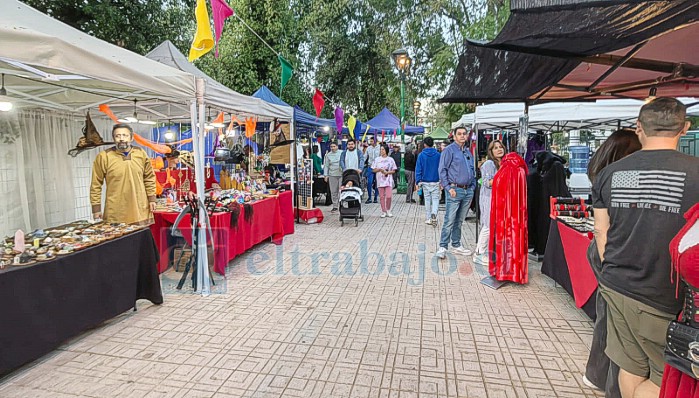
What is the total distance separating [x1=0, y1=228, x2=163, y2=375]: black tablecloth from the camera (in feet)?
9.38

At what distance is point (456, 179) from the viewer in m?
5.95

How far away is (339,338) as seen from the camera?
140 inches

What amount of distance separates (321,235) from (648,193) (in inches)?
256

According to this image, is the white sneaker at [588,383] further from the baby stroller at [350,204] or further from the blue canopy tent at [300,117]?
the blue canopy tent at [300,117]

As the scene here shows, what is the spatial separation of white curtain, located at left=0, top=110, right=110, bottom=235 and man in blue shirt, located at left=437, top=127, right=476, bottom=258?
18.1 ft

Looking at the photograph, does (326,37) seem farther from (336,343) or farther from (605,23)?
(605,23)

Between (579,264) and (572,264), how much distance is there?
0.23 metres

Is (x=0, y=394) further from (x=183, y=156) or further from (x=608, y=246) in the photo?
(x=183, y=156)

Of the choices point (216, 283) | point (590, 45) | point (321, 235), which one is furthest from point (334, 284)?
point (590, 45)

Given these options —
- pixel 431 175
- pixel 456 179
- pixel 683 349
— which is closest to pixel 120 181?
pixel 456 179

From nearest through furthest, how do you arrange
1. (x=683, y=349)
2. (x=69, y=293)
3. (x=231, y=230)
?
(x=683, y=349) < (x=69, y=293) < (x=231, y=230)

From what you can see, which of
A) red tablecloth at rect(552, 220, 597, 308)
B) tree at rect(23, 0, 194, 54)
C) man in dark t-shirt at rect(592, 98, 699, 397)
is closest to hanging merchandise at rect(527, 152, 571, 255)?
red tablecloth at rect(552, 220, 597, 308)

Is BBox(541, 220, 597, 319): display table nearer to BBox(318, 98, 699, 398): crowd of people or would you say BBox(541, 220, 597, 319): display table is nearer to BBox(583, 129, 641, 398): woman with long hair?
BBox(583, 129, 641, 398): woman with long hair

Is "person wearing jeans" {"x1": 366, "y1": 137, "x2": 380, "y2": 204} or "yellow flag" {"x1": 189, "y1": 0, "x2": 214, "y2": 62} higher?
"yellow flag" {"x1": 189, "y1": 0, "x2": 214, "y2": 62}
